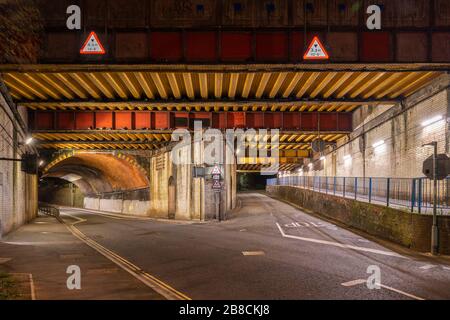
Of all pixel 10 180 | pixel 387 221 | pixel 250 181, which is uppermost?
pixel 10 180

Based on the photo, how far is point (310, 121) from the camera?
21.8 meters

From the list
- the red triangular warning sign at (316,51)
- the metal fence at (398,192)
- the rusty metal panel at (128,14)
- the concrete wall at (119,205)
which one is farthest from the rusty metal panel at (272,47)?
the concrete wall at (119,205)

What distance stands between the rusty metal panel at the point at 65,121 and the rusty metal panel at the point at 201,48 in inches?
415

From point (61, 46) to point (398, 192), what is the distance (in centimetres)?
1338

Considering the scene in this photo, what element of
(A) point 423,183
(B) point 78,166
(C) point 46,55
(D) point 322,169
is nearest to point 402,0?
(A) point 423,183

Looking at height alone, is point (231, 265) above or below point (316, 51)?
below

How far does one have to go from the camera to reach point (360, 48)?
1340 cm

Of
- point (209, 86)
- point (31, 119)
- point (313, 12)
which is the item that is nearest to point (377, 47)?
point (313, 12)

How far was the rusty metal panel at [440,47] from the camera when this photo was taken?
13195mm

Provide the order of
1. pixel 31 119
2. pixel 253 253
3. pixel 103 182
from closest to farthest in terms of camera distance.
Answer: pixel 253 253 < pixel 31 119 < pixel 103 182

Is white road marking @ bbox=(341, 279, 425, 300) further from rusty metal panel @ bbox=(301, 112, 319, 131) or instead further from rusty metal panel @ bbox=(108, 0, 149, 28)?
rusty metal panel @ bbox=(301, 112, 319, 131)

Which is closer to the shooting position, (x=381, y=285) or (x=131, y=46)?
(x=381, y=285)

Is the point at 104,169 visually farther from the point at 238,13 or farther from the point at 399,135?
the point at 399,135
